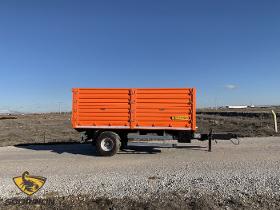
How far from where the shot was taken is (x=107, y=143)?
1456cm

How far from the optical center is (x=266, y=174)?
1012cm

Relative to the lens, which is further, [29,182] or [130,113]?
[130,113]

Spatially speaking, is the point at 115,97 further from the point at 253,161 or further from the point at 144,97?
the point at 253,161

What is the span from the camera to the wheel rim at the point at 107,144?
570 inches

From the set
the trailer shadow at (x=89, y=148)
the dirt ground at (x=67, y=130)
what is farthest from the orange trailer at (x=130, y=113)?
the dirt ground at (x=67, y=130)

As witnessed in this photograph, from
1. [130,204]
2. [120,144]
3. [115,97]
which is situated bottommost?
[130,204]

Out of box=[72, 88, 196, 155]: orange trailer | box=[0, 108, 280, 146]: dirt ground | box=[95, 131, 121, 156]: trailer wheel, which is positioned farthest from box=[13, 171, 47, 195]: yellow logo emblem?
box=[0, 108, 280, 146]: dirt ground

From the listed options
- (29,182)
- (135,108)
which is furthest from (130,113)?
(29,182)

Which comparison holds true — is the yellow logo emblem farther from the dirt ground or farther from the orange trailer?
the dirt ground

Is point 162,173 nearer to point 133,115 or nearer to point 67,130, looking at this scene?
point 133,115

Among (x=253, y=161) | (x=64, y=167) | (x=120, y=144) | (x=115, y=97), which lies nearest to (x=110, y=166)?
(x=64, y=167)

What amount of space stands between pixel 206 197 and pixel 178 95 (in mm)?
6593

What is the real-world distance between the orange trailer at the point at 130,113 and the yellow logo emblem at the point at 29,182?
4.02 metres

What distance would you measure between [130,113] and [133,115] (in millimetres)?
146
